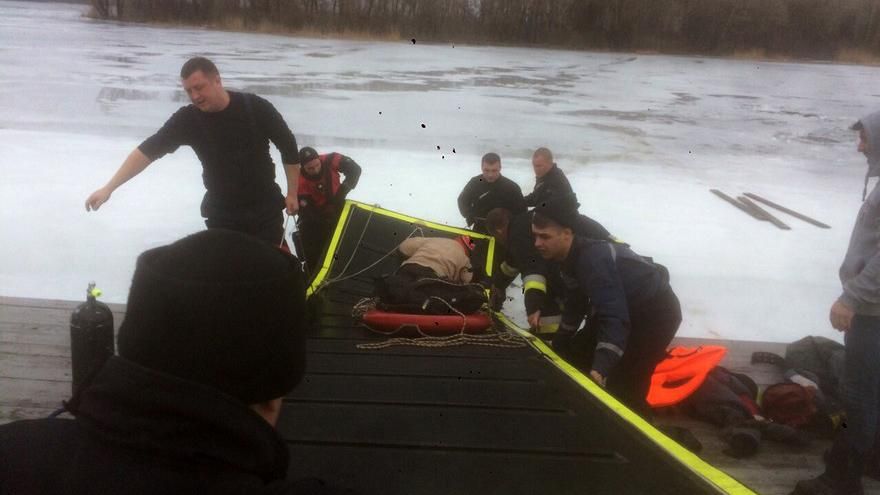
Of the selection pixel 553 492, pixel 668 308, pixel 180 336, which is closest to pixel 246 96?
pixel 668 308

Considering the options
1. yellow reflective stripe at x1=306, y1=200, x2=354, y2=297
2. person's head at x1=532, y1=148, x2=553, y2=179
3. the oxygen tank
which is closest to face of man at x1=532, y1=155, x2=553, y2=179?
person's head at x1=532, y1=148, x2=553, y2=179

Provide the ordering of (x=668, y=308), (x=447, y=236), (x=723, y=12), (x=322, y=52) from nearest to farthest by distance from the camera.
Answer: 1. (x=668, y=308)
2. (x=447, y=236)
3. (x=322, y=52)
4. (x=723, y=12)

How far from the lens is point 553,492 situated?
1.67 m

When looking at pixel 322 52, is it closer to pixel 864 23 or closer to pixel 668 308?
pixel 668 308

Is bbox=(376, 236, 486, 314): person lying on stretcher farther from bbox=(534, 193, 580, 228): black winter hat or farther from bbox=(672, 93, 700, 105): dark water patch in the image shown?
bbox=(672, 93, 700, 105): dark water patch

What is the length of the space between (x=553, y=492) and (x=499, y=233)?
2457 millimetres

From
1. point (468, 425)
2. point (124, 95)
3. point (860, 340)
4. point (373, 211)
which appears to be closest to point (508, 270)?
point (373, 211)

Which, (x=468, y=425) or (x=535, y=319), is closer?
(x=468, y=425)

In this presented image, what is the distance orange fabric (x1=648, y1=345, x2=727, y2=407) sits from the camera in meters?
3.07

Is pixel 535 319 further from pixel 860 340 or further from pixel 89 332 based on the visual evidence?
pixel 89 332

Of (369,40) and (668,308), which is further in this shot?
(369,40)

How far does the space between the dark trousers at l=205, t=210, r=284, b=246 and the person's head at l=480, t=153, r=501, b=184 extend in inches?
64.3

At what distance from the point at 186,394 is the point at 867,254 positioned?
7.49 ft

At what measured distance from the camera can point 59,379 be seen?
3064 millimetres
